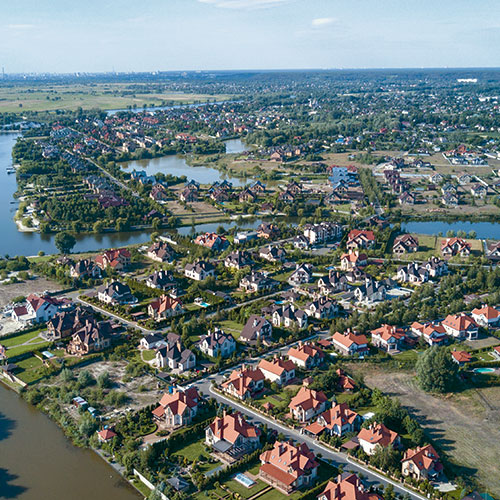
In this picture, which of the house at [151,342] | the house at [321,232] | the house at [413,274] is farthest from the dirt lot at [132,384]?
the house at [321,232]

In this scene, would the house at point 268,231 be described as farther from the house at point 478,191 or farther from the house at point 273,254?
the house at point 478,191

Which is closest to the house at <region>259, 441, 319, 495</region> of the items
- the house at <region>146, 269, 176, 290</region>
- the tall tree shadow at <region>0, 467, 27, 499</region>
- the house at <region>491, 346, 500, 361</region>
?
the tall tree shadow at <region>0, 467, 27, 499</region>

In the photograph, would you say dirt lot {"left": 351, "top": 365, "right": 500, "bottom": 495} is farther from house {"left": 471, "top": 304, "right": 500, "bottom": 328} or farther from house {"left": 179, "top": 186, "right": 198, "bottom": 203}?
house {"left": 179, "top": 186, "right": 198, "bottom": 203}

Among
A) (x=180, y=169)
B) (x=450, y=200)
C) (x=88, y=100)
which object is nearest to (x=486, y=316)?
(x=450, y=200)

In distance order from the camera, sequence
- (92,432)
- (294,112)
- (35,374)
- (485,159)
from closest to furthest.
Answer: (92,432) < (35,374) < (485,159) < (294,112)

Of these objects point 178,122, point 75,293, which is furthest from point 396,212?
point 178,122

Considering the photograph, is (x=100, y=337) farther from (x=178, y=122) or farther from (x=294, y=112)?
(x=294, y=112)
